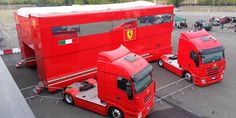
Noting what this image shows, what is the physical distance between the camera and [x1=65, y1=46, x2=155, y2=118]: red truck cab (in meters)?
9.49

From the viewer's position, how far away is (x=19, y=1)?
61875 mm

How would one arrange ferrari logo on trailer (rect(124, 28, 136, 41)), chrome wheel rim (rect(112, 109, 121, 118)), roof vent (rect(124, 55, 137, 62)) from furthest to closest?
ferrari logo on trailer (rect(124, 28, 136, 41)), chrome wheel rim (rect(112, 109, 121, 118)), roof vent (rect(124, 55, 137, 62))

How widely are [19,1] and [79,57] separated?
182ft

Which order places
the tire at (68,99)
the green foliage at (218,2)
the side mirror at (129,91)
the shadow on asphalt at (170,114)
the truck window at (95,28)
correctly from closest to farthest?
the side mirror at (129,91), the shadow on asphalt at (170,114), the tire at (68,99), the truck window at (95,28), the green foliage at (218,2)

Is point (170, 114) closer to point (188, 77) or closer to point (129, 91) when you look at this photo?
point (129, 91)

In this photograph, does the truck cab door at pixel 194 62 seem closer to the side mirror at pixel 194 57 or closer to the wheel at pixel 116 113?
the side mirror at pixel 194 57

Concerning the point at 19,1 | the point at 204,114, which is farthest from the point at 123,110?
the point at 19,1

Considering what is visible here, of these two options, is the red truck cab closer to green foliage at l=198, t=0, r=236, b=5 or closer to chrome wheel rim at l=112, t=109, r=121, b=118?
chrome wheel rim at l=112, t=109, r=121, b=118

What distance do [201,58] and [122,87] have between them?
5.56 m

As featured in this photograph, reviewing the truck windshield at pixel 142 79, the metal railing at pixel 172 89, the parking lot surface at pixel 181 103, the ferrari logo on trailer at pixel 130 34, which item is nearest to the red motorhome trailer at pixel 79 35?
the ferrari logo on trailer at pixel 130 34

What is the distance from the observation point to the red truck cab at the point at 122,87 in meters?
9.49

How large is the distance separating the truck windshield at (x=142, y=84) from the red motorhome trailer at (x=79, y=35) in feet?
17.1

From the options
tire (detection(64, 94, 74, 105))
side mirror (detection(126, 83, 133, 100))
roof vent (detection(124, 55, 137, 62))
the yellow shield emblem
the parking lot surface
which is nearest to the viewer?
side mirror (detection(126, 83, 133, 100))

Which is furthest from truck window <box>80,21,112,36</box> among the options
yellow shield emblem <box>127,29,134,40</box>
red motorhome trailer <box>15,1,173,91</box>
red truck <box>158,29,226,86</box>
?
red truck <box>158,29,226,86</box>
